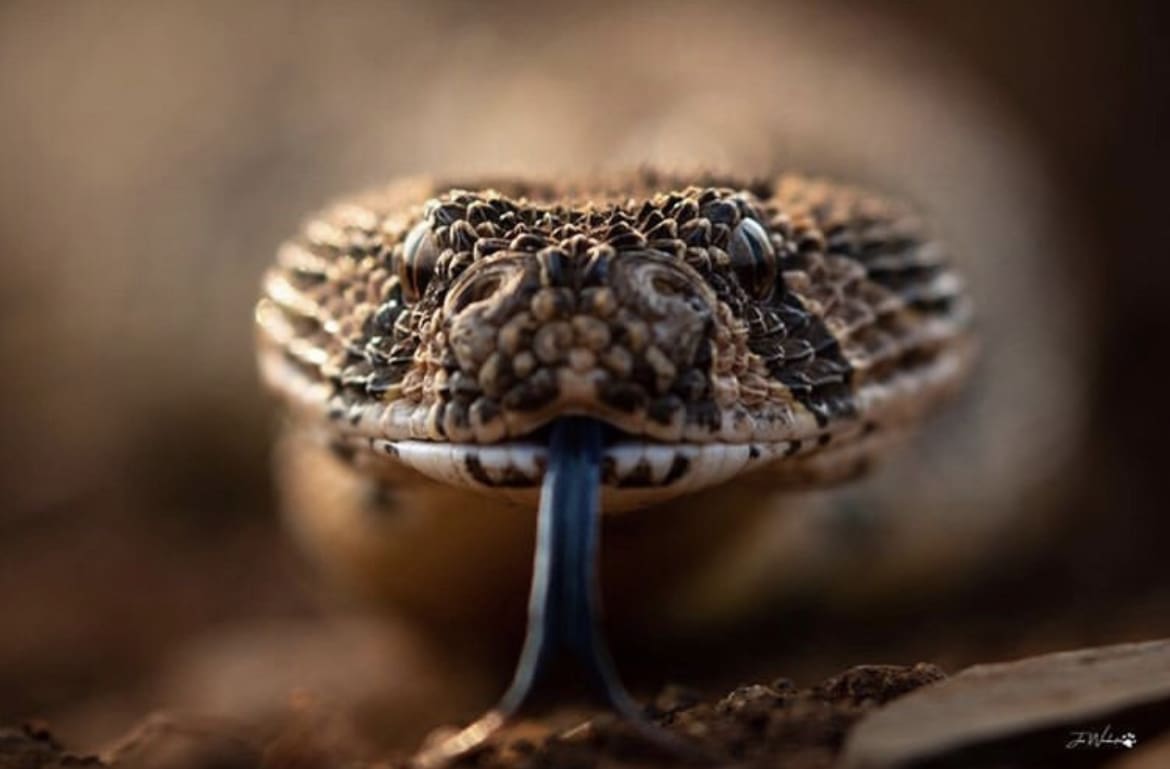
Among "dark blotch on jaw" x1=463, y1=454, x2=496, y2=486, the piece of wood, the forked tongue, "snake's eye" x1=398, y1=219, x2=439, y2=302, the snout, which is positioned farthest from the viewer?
"snake's eye" x1=398, y1=219, x2=439, y2=302

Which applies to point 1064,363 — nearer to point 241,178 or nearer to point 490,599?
point 490,599

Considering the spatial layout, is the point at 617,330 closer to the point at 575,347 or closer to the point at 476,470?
the point at 575,347

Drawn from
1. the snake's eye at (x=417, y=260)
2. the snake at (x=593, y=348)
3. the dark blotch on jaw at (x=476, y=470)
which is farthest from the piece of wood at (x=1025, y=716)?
the snake's eye at (x=417, y=260)

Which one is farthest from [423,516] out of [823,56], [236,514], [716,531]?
[823,56]

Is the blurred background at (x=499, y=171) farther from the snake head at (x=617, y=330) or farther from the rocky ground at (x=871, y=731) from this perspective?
the rocky ground at (x=871, y=731)

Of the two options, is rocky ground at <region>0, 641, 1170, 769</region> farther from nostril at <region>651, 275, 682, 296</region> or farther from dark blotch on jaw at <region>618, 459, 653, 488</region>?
nostril at <region>651, 275, 682, 296</region>

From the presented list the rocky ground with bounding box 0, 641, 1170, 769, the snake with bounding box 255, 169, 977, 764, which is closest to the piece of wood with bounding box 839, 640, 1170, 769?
the rocky ground with bounding box 0, 641, 1170, 769
